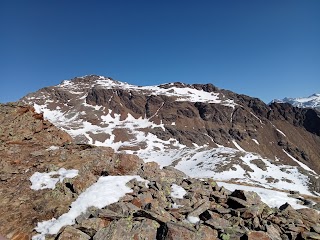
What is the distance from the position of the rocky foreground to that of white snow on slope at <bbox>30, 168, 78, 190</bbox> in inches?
16.5

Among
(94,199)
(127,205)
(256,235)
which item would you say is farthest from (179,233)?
(94,199)

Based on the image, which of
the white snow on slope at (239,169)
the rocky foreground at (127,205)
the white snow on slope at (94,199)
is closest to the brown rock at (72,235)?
the rocky foreground at (127,205)

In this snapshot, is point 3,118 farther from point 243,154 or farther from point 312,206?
point 243,154

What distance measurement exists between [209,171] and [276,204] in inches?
3332

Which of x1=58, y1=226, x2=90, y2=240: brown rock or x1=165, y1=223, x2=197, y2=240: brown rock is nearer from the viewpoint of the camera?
x1=165, y1=223, x2=197, y2=240: brown rock

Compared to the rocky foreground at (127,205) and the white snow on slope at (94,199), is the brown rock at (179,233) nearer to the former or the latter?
the rocky foreground at (127,205)

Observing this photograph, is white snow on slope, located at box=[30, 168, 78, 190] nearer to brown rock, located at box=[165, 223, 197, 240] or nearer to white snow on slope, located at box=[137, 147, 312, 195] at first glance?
brown rock, located at box=[165, 223, 197, 240]

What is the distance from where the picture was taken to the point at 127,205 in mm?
17766

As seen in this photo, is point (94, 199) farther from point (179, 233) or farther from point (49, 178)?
point (179, 233)

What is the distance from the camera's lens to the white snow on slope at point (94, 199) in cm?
1636

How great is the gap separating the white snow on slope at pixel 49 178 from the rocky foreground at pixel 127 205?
420mm

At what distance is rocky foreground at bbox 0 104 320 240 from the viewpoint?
15.4 metres

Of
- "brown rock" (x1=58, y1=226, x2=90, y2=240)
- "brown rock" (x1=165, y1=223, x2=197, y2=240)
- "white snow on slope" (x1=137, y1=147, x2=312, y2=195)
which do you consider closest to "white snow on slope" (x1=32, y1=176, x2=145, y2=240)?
"brown rock" (x1=58, y1=226, x2=90, y2=240)

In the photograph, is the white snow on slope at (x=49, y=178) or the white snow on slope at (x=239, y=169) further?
the white snow on slope at (x=239, y=169)
